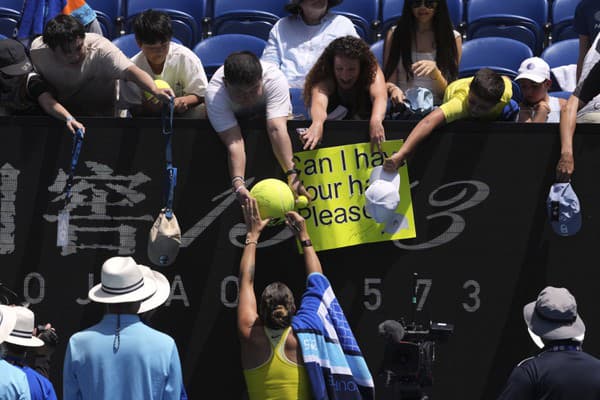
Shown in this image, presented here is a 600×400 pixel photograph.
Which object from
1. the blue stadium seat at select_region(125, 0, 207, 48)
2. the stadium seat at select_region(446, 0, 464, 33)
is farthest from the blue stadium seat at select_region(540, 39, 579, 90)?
the blue stadium seat at select_region(125, 0, 207, 48)

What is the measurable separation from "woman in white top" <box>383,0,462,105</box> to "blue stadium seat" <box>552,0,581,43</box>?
2.80 meters

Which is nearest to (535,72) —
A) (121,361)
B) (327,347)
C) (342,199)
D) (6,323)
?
(342,199)

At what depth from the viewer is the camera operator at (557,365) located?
245 inches

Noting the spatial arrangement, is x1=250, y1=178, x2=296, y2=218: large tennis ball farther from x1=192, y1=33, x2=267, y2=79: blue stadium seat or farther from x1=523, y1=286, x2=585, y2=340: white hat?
x1=192, y1=33, x2=267, y2=79: blue stadium seat

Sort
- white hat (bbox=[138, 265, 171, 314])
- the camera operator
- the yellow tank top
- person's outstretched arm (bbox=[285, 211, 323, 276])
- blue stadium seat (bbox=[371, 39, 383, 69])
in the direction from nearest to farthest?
the camera operator < white hat (bbox=[138, 265, 171, 314]) < the yellow tank top < person's outstretched arm (bbox=[285, 211, 323, 276]) < blue stadium seat (bbox=[371, 39, 383, 69])

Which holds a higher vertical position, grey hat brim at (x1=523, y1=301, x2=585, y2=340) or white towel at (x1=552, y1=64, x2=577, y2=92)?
white towel at (x1=552, y1=64, x2=577, y2=92)

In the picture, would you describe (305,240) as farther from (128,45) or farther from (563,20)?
(563,20)

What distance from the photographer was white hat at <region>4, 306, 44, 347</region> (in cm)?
661

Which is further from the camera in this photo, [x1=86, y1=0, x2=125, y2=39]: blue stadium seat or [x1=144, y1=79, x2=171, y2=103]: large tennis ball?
[x1=86, y1=0, x2=125, y2=39]: blue stadium seat

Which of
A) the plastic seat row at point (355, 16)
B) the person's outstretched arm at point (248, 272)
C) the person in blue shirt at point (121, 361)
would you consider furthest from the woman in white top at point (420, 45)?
the person in blue shirt at point (121, 361)

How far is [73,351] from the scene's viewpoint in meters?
6.66

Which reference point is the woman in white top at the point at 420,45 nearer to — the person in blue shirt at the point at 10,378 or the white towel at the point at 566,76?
the white towel at the point at 566,76

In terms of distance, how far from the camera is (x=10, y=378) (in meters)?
6.32

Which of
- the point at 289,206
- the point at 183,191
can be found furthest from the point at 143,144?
the point at 289,206
